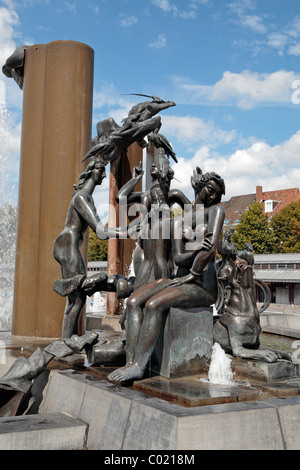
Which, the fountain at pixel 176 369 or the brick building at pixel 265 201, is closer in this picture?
the fountain at pixel 176 369

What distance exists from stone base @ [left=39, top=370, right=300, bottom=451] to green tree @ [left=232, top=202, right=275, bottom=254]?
34416 mm

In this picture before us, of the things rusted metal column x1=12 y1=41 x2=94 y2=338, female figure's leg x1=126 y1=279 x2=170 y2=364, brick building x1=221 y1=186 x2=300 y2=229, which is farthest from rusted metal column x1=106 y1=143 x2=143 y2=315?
brick building x1=221 y1=186 x2=300 y2=229

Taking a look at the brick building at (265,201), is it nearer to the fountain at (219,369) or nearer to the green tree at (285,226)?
the green tree at (285,226)


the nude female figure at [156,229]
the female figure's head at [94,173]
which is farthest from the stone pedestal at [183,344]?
the female figure's head at [94,173]

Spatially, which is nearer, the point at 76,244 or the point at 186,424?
the point at 186,424

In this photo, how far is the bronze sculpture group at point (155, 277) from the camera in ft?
13.1

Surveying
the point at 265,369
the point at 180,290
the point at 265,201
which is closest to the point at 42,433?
the point at 180,290

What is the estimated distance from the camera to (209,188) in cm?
438

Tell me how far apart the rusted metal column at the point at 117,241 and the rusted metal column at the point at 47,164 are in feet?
5.75

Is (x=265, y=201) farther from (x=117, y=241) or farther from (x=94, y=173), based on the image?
(x=94, y=173)

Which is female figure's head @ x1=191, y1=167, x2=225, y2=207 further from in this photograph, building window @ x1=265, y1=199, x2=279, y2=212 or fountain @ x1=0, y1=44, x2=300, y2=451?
building window @ x1=265, y1=199, x2=279, y2=212

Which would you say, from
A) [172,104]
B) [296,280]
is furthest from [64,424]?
[296,280]

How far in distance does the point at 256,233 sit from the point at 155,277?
1322 inches

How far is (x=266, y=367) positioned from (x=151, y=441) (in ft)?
5.20
